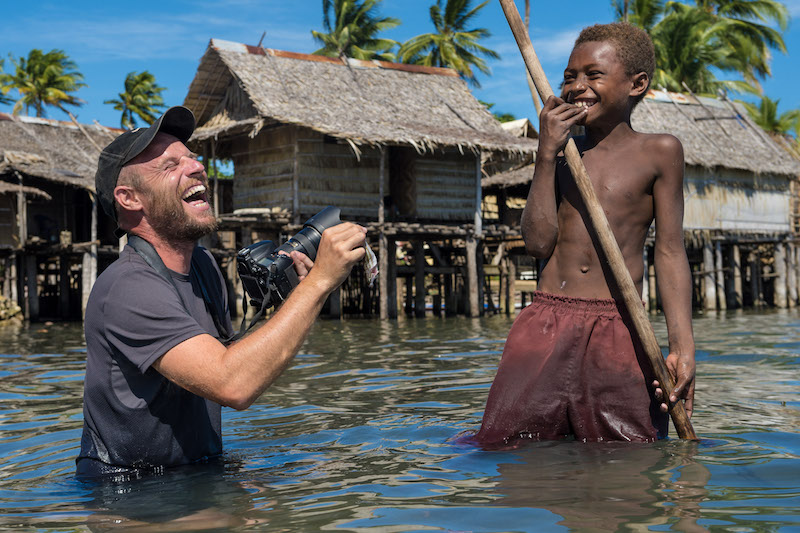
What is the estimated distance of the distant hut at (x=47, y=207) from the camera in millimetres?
20891

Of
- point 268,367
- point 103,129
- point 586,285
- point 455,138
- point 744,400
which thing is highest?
point 103,129

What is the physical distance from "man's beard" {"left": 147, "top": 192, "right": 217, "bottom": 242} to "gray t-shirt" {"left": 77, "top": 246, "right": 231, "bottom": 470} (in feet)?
0.44

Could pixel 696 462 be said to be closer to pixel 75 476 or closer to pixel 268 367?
pixel 268 367

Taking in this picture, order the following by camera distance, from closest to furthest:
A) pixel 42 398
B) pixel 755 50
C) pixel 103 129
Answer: pixel 42 398 < pixel 103 129 < pixel 755 50

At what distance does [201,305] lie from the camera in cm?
330

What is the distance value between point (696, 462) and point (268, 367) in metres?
1.72

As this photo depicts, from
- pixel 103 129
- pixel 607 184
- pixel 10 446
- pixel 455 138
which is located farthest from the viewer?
pixel 103 129

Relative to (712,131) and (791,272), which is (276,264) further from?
(791,272)

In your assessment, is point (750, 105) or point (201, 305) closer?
point (201, 305)

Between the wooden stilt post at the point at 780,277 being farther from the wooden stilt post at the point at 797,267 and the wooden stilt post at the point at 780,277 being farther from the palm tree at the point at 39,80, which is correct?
the palm tree at the point at 39,80

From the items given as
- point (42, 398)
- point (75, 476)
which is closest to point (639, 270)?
point (75, 476)

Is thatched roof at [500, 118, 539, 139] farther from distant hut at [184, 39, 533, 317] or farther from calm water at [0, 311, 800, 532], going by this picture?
calm water at [0, 311, 800, 532]

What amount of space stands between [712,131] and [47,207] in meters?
19.6

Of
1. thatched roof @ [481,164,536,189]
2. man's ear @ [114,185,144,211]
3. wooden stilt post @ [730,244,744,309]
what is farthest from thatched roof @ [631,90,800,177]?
man's ear @ [114,185,144,211]
